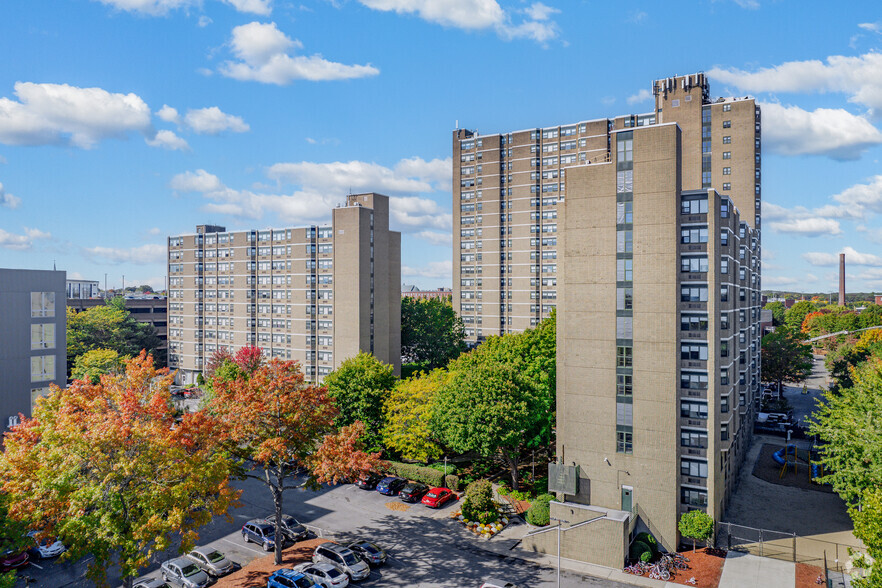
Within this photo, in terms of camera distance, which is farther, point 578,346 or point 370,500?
point 370,500

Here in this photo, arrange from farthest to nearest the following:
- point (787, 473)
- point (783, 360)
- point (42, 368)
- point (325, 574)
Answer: point (783, 360), point (787, 473), point (42, 368), point (325, 574)

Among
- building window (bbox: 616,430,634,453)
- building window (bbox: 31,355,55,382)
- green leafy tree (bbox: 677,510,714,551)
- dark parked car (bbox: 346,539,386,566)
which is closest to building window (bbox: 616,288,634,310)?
building window (bbox: 616,430,634,453)

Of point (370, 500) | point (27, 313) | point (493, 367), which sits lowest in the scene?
point (370, 500)

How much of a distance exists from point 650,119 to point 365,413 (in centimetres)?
7477

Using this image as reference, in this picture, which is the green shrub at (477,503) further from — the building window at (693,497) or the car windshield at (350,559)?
the building window at (693,497)

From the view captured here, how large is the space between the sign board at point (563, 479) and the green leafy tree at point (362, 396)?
741 inches

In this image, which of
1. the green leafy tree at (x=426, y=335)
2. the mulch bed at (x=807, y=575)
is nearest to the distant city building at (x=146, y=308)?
the green leafy tree at (x=426, y=335)

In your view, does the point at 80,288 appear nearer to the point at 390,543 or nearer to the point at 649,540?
the point at 390,543

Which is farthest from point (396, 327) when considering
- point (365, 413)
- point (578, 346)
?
point (578, 346)

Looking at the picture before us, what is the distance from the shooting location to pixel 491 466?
5453 centimetres

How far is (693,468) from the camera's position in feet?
129

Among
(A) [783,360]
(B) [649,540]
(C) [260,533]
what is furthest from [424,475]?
(A) [783,360]

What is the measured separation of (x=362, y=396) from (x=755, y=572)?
34.3m

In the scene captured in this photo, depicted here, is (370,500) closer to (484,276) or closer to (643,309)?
(643,309)
